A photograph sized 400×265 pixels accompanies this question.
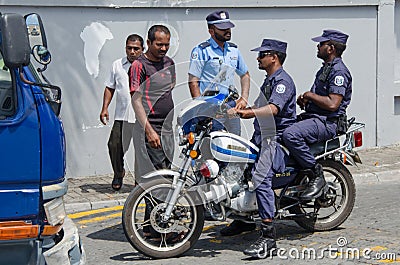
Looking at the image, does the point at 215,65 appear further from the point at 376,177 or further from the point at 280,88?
the point at 376,177

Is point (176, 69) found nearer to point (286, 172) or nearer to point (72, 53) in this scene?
point (286, 172)

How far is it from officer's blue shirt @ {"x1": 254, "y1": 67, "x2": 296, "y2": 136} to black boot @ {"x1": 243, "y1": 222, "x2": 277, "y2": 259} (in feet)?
2.88

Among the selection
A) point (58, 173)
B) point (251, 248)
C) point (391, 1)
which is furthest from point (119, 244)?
point (391, 1)

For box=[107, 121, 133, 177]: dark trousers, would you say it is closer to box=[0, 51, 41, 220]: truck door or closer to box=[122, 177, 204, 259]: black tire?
box=[122, 177, 204, 259]: black tire

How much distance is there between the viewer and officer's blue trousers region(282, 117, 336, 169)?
24.8 ft

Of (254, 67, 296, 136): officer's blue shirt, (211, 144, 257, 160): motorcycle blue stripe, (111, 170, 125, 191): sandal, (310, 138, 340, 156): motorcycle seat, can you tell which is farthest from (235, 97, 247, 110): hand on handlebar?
(111, 170, 125, 191): sandal

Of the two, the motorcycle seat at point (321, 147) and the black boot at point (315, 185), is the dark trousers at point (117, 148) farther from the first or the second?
the black boot at point (315, 185)

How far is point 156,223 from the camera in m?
7.19

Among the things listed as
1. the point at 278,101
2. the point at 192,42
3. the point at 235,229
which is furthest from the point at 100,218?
the point at 192,42

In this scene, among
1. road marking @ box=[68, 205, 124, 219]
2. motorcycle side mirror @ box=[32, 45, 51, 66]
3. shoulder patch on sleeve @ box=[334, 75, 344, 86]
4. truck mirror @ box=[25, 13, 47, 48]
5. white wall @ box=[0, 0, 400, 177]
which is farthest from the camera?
white wall @ box=[0, 0, 400, 177]

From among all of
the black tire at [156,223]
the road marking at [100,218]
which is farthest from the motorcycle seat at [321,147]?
the road marking at [100,218]

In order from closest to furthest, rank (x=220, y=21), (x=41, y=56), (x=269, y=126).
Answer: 1. (x=41, y=56)
2. (x=269, y=126)
3. (x=220, y=21)

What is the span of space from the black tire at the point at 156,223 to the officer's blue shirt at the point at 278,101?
37.4 inches

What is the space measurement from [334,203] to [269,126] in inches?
48.0
